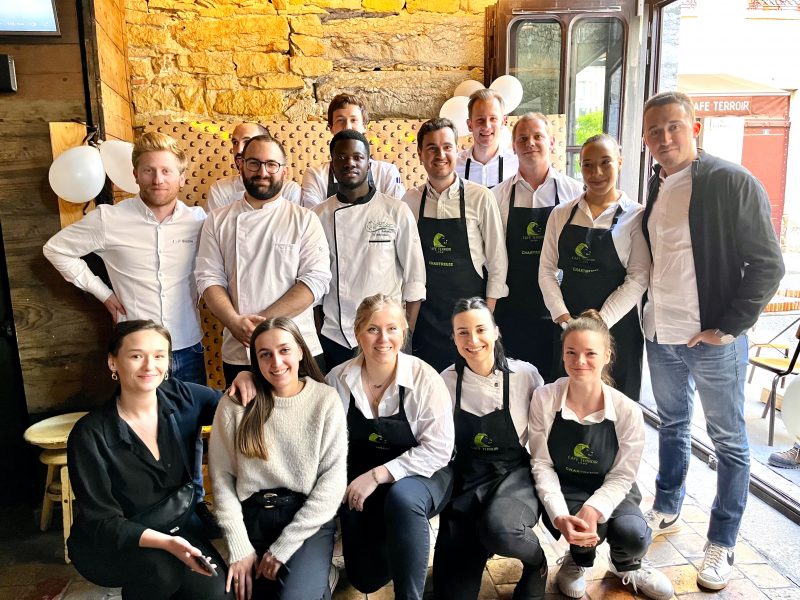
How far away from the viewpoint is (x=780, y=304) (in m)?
5.39

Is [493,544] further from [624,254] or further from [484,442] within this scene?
[624,254]

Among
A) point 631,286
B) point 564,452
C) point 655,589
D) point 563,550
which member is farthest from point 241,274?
point 655,589

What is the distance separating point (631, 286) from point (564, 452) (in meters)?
0.75

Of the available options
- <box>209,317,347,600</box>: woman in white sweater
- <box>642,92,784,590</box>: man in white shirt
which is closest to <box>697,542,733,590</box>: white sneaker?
<box>642,92,784,590</box>: man in white shirt

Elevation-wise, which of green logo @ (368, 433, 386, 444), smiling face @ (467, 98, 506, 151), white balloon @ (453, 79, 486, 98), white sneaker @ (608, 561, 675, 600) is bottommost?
white sneaker @ (608, 561, 675, 600)

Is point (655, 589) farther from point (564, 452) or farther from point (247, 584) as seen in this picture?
point (247, 584)

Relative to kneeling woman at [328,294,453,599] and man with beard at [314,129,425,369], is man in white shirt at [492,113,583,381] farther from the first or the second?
kneeling woman at [328,294,453,599]

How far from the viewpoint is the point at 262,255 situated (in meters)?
2.40

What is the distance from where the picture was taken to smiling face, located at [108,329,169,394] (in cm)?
188

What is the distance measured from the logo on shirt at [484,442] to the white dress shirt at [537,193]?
1.03 m

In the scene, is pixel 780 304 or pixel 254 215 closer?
pixel 254 215

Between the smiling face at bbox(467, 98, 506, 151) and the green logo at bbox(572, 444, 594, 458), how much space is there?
163cm

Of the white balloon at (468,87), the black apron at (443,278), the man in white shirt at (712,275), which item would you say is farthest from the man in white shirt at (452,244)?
the white balloon at (468,87)

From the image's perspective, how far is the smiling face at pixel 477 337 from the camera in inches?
83.6
